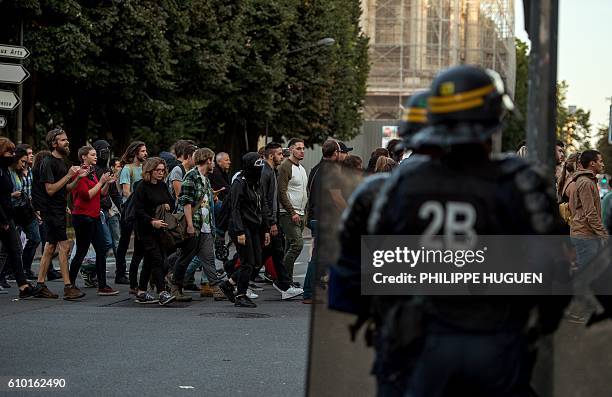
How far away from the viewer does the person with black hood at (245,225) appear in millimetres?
13375

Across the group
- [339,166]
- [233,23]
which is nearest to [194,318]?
[339,166]

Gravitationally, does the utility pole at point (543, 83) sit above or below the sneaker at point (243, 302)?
above

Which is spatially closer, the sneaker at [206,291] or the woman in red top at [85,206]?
the woman in red top at [85,206]

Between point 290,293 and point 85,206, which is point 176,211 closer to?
point 85,206

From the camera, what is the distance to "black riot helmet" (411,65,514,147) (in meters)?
3.70

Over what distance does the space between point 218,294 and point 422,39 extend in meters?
71.5

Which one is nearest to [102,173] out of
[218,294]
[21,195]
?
[21,195]

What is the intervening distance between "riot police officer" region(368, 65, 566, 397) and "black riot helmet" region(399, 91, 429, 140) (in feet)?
1.04

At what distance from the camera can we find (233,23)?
3859 centimetres

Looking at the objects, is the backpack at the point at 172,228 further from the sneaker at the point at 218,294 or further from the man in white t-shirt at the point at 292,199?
the man in white t-shirt at the point at 292,199

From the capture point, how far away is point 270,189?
14500 mm

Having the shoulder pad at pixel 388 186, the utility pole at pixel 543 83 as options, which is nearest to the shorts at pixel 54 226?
the utility pole at pixel 543 83

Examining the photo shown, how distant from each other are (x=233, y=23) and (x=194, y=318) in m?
26.9

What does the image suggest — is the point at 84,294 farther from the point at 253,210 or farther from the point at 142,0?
the point at 142,0
